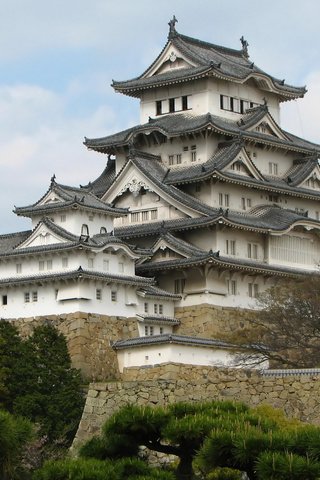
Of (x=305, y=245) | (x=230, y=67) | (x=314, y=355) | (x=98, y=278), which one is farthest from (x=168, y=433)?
(x=230, y=67)

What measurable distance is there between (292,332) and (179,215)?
40.5 feet

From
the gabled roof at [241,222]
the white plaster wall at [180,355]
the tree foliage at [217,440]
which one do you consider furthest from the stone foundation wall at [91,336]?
the tree foliage at [217,440]

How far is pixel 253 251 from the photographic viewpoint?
209ft

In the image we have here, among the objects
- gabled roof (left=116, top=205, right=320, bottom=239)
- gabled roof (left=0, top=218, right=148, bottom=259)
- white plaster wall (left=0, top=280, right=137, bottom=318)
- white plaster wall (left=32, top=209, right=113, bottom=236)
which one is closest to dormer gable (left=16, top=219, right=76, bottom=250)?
gabled roof (left=0, top=218, right=148, bottom=259)

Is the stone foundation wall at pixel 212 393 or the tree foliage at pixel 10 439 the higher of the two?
the stone foundation wall at pixel 212 393

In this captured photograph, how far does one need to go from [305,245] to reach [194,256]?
24.9 feet

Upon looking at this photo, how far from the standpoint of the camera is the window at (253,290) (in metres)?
62.5

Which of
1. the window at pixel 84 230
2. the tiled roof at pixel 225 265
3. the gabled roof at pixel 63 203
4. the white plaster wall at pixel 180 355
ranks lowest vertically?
the white plaster wall at pixel 180 355

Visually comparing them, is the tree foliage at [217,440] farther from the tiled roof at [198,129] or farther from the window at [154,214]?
the tiled roof at [198,129]

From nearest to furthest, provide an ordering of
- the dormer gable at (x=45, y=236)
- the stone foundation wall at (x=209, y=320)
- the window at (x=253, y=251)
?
the dormer gable at (x=45, y=236), the stone foundation wall at (x=209, y=320), the window at (x=253, y=251)

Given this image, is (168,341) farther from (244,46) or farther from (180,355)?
(244,46)

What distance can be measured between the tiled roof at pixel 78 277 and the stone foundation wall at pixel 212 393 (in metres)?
12.6

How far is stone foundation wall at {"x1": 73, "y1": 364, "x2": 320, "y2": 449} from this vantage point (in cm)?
4150

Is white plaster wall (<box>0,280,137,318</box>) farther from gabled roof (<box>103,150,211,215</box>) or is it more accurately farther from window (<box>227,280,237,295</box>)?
gabled roof (<box>103,150,211,215</box>)
